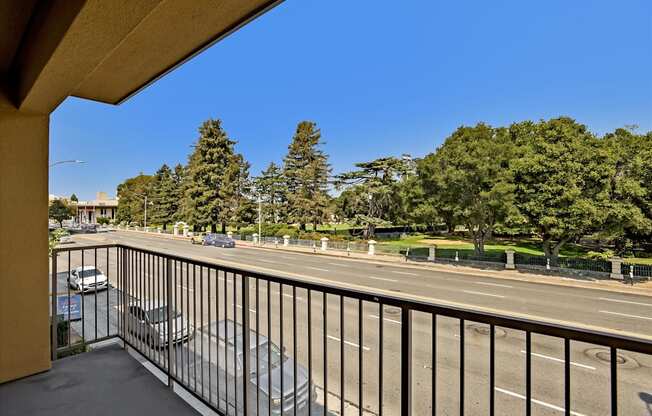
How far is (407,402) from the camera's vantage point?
1040 millimetres

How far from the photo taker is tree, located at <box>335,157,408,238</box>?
25.1m


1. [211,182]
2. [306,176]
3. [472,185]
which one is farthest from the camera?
[211,182]

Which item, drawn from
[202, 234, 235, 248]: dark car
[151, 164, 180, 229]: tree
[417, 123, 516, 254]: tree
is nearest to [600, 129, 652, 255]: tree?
[417, 123, 516, 254]: tree


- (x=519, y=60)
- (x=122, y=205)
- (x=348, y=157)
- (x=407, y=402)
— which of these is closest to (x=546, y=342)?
(x=407, y=402)

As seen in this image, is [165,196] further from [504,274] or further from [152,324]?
[152,324]

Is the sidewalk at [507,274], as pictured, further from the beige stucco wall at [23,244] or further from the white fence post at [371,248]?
the beige stucco wall at [23,244]

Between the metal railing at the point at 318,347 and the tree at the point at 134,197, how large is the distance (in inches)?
1473

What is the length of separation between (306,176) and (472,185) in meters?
15.6

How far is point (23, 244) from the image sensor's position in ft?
7.34

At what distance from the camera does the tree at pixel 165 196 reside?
37688 mm

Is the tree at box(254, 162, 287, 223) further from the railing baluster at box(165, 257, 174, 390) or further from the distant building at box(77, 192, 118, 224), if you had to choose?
the distant building at box(77, 192, 118, 224)

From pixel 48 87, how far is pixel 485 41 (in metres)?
22.1

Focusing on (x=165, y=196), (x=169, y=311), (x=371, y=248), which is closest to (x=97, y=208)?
(x=165, y=196)

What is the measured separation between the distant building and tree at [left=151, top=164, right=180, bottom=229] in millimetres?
21267
